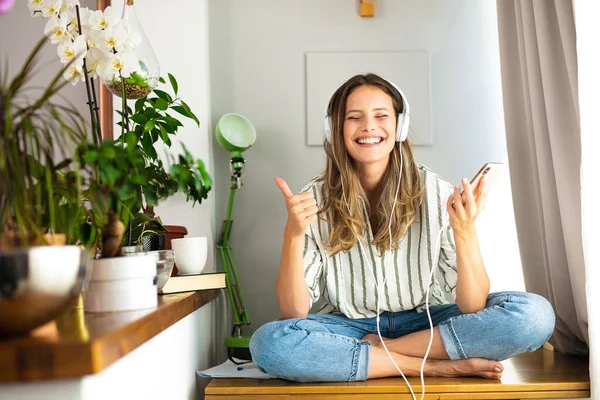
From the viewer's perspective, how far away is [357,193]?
1.98 metres

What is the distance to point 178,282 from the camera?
67.9 inches

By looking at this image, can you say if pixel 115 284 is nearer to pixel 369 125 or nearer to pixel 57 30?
pixel 57 30

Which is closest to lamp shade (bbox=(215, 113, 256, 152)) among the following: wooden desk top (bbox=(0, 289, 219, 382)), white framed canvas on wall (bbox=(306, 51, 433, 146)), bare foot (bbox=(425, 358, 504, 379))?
white framed canvas on wall (bbox=(306, 51, 433, 146))

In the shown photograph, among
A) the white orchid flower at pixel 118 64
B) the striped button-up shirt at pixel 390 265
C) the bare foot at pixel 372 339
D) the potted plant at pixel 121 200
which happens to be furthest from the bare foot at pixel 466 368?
the white orchid flower at pixel 118 64

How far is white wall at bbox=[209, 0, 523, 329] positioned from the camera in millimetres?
2443

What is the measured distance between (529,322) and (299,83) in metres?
1.26

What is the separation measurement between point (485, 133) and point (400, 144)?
0.61 m

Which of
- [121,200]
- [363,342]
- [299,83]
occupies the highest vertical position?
[299,83]

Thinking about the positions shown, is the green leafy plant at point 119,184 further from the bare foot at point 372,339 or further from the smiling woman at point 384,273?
the bare foot at point 372,339

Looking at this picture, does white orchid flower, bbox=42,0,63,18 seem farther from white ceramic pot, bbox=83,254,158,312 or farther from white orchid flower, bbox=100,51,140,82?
white ceramic pot, bbox=83,254,158,312

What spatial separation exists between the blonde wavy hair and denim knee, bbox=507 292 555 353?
1.33 ft

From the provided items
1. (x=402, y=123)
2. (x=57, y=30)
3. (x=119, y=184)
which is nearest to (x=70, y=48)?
(x=57, y=30)

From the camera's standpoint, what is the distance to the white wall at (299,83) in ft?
8.02

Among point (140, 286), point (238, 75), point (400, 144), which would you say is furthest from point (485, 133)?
point (140, 286)
